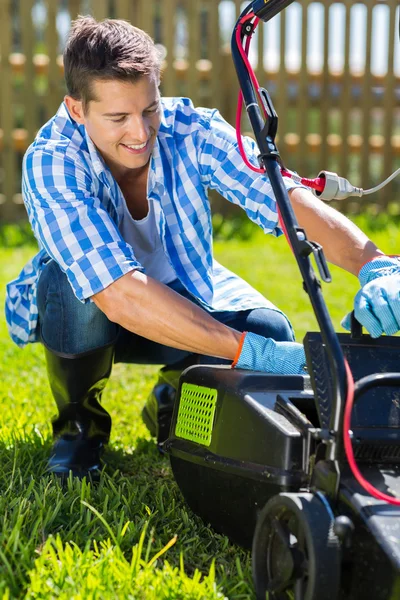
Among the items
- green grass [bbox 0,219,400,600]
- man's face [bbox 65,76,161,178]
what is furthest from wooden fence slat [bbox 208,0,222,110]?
man's face [bbox 65,76,161,178]

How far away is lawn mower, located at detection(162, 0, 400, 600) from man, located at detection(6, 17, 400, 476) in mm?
173

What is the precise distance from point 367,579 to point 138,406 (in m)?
1.58

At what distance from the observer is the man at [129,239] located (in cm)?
198

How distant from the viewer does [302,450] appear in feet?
5.02

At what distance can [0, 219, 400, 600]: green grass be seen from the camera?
1521 millimetres

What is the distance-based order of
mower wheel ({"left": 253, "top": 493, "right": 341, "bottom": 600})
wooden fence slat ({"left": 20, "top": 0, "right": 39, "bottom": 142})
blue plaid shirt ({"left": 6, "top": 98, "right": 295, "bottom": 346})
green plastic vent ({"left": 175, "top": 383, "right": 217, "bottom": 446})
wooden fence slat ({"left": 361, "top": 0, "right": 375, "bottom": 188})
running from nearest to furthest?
mower wheel ({"left": 253, "top": 493, "right": 341, "bottom": 600})
green plastic vent ({"left": 175, "top": 383, "right": 217, "bottom": 446})
blue plaid shirt ({"left": 6, "top": 98, "right": 295, "bottom": 346})
wooden fence slat ({"left": 20, "top": 0, "right": 39, "bottom": 142})
wooden fence slat ({"left": 361, "top": 0, "right": 375, "bottom": 188})

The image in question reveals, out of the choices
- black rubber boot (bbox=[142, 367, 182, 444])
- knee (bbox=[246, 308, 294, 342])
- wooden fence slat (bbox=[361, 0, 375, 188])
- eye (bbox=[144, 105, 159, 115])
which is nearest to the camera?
eye (bbox=[144, 105, 159, 115])

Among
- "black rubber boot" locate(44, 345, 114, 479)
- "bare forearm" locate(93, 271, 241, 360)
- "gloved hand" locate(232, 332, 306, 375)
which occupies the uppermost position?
"bare forearm" locate(93, 271, 241, 360)

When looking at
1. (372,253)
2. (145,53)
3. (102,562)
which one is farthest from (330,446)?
(145,53)

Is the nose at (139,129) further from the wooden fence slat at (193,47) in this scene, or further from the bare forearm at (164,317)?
the wooden fence slat at (193,47)

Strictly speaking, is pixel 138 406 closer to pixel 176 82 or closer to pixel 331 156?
pixel 176 82

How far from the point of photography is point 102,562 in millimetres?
1561

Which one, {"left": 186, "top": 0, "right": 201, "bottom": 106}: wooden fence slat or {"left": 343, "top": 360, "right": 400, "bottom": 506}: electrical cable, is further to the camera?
{"left": 186, "top": 0, "right": 201, "bottom": 106}: wooden fence slat

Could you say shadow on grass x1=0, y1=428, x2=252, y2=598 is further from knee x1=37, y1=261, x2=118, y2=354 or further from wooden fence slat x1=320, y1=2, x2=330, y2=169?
wooden fence slat x1=320, y1=2, x2=330, y2=169
